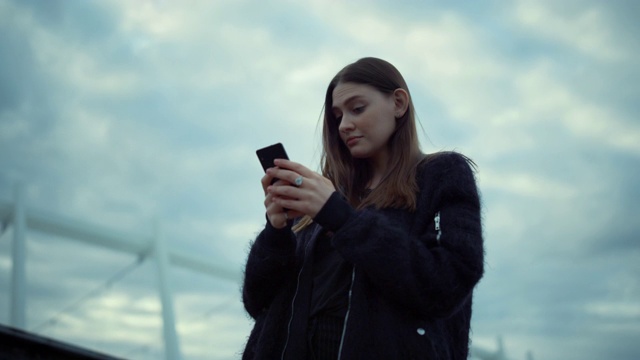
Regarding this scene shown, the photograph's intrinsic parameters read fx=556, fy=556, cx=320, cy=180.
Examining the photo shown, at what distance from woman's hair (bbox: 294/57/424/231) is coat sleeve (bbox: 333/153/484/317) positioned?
0.73ft

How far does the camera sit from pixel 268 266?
1885mm

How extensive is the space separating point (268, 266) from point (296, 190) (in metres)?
0.34

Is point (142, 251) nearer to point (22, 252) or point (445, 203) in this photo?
point (22, 252)

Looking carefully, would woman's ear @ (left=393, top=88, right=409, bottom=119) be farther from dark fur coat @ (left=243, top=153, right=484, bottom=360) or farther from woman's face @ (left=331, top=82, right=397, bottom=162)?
dark fur coat @ (left=243, top=153, right=484, bottom=360)

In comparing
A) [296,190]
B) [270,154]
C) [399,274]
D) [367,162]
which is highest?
[367,162]

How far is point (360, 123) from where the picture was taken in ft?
6.69

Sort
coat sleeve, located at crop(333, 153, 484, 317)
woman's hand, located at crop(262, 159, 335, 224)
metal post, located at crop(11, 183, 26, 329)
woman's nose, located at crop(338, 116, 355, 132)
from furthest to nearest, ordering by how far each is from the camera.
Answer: metal post, located at crop(11, 183, 26, 329) → woman's nose, located at crop(338, 116, 355, 132) → woman's hand, located at crop(262, 159, 335, 224) → coat sleeve, located at crop(333, 153, 484, 317)

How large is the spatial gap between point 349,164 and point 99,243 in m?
8.47

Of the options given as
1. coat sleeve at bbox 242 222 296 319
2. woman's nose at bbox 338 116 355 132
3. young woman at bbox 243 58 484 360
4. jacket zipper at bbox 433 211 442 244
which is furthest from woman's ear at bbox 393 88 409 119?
coat sleeve at bbox 242 222 296 319

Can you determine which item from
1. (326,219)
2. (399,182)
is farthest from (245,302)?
(399,182)

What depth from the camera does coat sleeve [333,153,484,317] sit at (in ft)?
5.08

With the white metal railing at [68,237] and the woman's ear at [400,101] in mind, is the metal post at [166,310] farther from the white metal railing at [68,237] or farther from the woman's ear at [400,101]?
the woman's ear at [400,101]

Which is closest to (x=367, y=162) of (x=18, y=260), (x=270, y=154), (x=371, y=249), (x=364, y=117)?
(x=364, y=117)

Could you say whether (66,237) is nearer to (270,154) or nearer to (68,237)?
(68,237)
